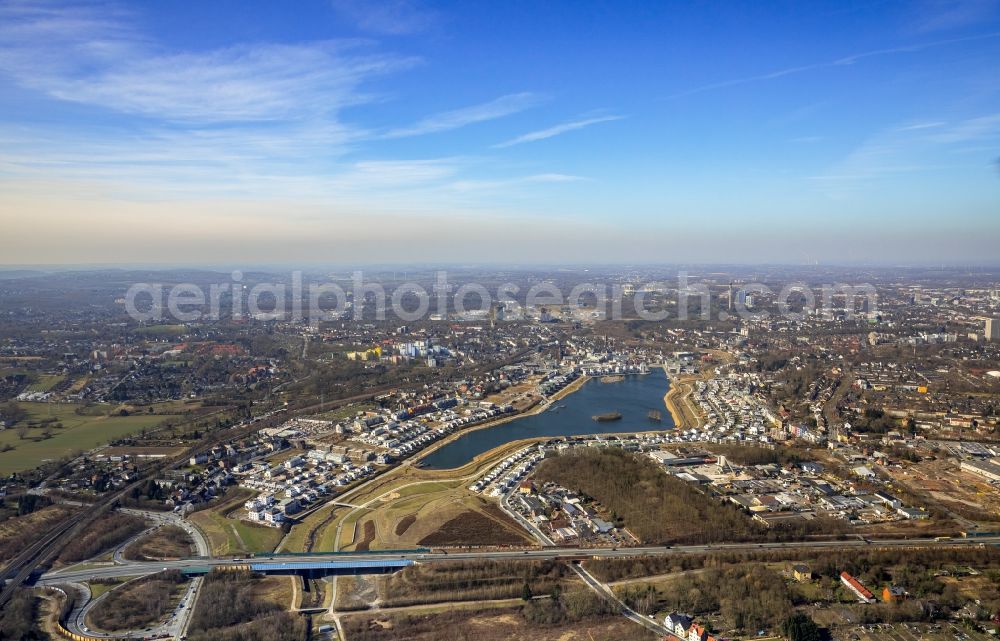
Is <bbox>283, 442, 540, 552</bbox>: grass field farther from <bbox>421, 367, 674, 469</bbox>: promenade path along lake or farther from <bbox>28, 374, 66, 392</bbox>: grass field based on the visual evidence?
<bbox>28, 374, 66, 392</bbox>: grass field

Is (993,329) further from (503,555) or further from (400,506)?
(400,506)

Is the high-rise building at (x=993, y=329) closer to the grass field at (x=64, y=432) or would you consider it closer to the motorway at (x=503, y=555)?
the motorway at (x=503, y=555)

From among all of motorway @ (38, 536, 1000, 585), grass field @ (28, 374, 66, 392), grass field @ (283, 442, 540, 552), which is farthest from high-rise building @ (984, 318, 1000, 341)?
grass field @ (28, 374, 66, 392)

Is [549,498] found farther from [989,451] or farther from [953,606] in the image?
[989,451]

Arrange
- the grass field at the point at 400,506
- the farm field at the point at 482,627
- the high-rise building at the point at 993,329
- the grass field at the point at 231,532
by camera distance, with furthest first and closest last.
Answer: the high-rise building at the point at 993,329, the grass field at the point at 400,506, the grass field at the point at 231,532, the farm field at the point at 482,627

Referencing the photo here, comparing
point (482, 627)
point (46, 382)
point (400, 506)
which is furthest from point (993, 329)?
point (46, 382)

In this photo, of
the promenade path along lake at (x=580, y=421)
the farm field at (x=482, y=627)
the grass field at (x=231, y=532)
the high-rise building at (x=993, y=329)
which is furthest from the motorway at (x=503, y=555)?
the high-rise building at (x=993, y=329)
